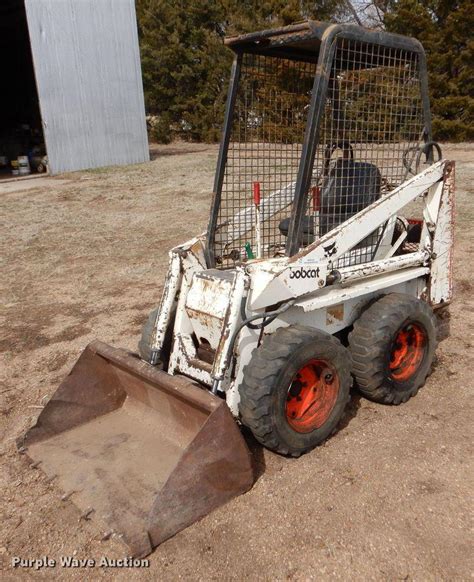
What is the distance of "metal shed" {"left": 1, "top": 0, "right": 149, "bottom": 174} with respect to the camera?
43.8 feet

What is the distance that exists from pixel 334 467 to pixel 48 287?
4485 millimetres

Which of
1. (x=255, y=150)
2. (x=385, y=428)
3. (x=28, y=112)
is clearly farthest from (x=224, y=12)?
(x=385, y=428)

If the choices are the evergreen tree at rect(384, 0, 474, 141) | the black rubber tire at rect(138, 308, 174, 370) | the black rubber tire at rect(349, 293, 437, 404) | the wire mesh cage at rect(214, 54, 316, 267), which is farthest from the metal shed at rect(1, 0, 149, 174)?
the black rubber tire at rect(349, 293, 437, 404)

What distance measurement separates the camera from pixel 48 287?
6.46 meters

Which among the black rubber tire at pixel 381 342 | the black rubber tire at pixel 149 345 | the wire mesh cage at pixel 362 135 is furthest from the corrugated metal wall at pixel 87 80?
the black rubber tire at pixel 381 342

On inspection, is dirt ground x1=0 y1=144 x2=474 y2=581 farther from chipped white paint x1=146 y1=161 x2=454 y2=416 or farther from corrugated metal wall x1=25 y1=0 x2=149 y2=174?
corrugated metal wall x1=25 y1=0 x2=149 y2=174

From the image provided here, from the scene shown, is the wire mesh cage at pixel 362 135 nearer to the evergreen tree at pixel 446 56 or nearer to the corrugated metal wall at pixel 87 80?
the corrugated metal wall at pixel 87 80

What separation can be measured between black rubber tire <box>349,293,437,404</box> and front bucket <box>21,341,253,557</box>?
982mm

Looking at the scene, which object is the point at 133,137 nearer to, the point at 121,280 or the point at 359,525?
the point at 121,280

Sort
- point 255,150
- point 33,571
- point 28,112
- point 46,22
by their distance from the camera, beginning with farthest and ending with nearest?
point 28,112, point 46,22, point 255,150, point 33,571

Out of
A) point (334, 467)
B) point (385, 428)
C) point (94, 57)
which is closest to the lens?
point (334, 467)

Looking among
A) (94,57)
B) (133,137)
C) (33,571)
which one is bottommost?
(33,571)

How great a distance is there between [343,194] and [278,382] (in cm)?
132

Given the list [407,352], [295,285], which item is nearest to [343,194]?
[295,285]
